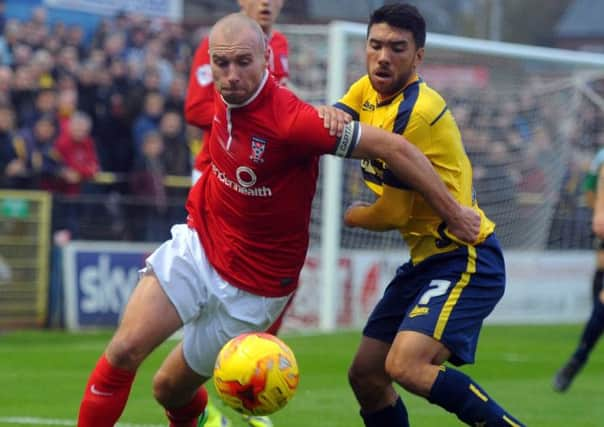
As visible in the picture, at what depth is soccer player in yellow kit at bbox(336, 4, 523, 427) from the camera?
579 cm

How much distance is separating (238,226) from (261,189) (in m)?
0.26

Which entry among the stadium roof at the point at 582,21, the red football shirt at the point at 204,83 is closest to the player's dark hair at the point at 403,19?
the red football shirt at the point at 204,83

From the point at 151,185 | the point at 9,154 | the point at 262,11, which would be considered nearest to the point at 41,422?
the point at 262,11

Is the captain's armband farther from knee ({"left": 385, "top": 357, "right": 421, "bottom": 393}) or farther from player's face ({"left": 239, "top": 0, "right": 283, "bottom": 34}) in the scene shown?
player's face ({"left": 239, "top": 0, "right": 283, "bottom": 34})

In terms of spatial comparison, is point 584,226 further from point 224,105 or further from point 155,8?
point 224,105

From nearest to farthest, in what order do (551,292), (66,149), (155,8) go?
(66,149)
(551,292)
(155,8)

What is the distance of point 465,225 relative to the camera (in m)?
5.84

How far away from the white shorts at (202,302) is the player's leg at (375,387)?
0.50m

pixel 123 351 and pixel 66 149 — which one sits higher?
pixel 123 351

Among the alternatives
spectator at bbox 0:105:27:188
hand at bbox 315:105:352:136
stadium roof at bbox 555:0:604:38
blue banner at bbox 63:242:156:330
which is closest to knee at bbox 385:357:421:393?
hand at bbox 315:105:352:136

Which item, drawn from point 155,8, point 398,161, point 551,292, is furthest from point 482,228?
point 155,8

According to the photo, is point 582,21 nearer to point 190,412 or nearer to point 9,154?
point 9,154

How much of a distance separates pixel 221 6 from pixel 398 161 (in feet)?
47.1

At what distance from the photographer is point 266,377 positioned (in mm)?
5590
